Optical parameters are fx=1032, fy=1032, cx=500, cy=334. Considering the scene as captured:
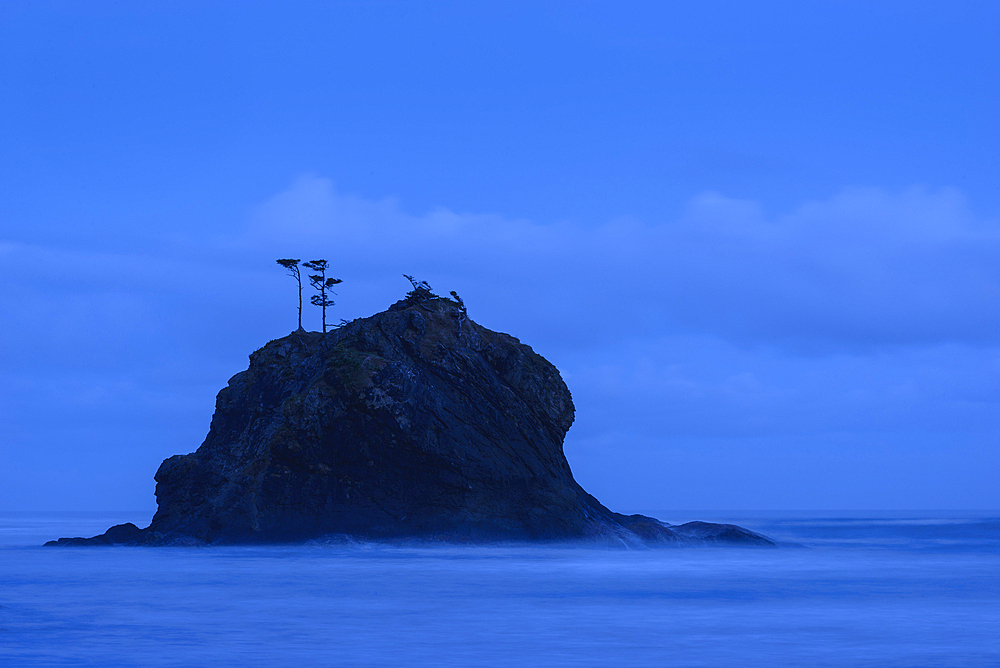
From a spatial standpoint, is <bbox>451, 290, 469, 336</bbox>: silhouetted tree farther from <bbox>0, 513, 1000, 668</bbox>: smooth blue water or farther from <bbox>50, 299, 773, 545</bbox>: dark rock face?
<bbox>0, 513, 1000, 668</bbox>: smooth blue water

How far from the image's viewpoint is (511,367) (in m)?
60.5

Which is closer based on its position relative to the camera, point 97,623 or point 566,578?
point 97,623

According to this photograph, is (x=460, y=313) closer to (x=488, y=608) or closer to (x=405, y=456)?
(x=405, y=456)

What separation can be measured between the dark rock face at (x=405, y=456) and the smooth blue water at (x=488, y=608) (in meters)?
2.08

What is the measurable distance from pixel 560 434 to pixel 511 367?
504 centimetres

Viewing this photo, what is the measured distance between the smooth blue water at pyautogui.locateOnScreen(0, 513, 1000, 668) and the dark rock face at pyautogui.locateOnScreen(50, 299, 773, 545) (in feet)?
6.82

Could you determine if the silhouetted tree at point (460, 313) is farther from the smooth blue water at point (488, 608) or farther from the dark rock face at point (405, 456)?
the smooth blue water at point (488, 608)

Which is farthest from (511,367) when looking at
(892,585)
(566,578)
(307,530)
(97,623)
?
(97,623)

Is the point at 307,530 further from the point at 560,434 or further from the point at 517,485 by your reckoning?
the point at 560,434

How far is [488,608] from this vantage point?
33938mm

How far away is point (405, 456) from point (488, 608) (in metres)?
22.8

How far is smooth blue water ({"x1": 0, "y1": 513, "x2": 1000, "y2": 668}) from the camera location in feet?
79.2

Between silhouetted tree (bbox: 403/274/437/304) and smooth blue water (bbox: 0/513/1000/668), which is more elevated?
silhouetted tree (bbox: 403/274/437/304)

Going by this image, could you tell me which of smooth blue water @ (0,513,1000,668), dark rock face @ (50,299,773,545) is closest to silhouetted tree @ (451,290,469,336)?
dark rock face @ (50,299,773,545)
